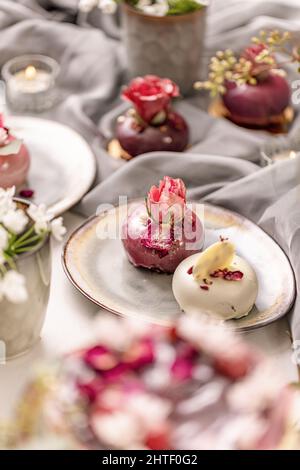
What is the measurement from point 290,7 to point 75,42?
300 mm

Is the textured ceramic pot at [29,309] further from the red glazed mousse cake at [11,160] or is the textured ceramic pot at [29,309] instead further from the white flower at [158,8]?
the white flower at [158,8]

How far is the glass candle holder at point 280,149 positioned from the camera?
917 mm

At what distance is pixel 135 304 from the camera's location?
0.70 m

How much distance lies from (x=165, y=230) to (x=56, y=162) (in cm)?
23

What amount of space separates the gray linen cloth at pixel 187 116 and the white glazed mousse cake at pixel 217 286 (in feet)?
0.18

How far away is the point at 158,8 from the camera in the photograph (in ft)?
→ 3.22

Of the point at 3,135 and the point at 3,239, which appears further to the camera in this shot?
the point at 3,135

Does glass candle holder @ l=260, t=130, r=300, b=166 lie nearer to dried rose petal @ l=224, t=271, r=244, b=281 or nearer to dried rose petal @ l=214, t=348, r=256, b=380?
dried rose petal @ l=224, t=271, r=244, b=281

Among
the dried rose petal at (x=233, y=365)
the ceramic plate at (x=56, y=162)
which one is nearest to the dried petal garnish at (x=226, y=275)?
the dried rose petal at (x=233, y=365)

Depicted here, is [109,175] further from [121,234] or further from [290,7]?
[290,7]

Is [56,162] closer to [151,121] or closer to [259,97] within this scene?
[151,121]

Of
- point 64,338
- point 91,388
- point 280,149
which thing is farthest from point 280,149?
point 91,388

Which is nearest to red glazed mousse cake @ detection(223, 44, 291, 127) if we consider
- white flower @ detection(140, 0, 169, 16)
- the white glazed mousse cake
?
white flower @ detection(140, 0, 169, 16)

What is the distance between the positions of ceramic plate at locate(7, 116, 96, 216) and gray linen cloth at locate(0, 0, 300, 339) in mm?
18
